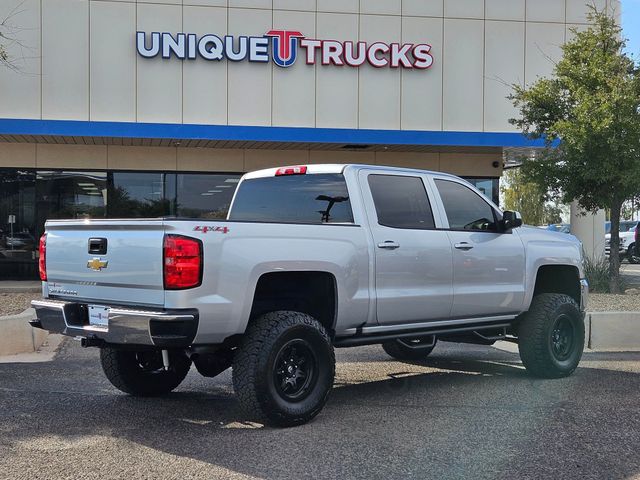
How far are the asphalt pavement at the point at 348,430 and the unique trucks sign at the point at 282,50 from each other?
10879 millimetres

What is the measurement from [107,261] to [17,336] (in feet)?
13.3

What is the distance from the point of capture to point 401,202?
654 cm

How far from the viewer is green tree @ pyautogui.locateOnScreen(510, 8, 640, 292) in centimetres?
1273

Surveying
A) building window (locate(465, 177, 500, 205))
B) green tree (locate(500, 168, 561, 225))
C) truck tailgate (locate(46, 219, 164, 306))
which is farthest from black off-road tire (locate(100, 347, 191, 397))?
→ green tree (locate(500, 168, 561, 225))

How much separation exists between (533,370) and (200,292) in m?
4.07

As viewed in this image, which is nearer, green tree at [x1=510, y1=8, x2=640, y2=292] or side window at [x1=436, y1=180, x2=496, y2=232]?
side window at [x1=436, y1=180, x2=496, y2=232]

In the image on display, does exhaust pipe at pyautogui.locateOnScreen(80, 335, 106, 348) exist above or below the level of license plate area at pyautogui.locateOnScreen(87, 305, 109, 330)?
below

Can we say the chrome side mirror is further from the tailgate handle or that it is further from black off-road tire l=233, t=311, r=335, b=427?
the tailgate handle

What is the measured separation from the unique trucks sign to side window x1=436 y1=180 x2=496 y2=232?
11065 mm

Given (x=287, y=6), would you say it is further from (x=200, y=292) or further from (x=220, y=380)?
(x=200, y=292)

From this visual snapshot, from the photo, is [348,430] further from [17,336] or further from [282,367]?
[17,336]

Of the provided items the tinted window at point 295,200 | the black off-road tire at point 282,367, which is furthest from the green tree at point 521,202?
the black off-road tire at point 282,367

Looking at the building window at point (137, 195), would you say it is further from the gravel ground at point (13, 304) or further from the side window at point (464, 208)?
the side window at point (464, 208)

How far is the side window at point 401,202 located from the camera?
636 cm
